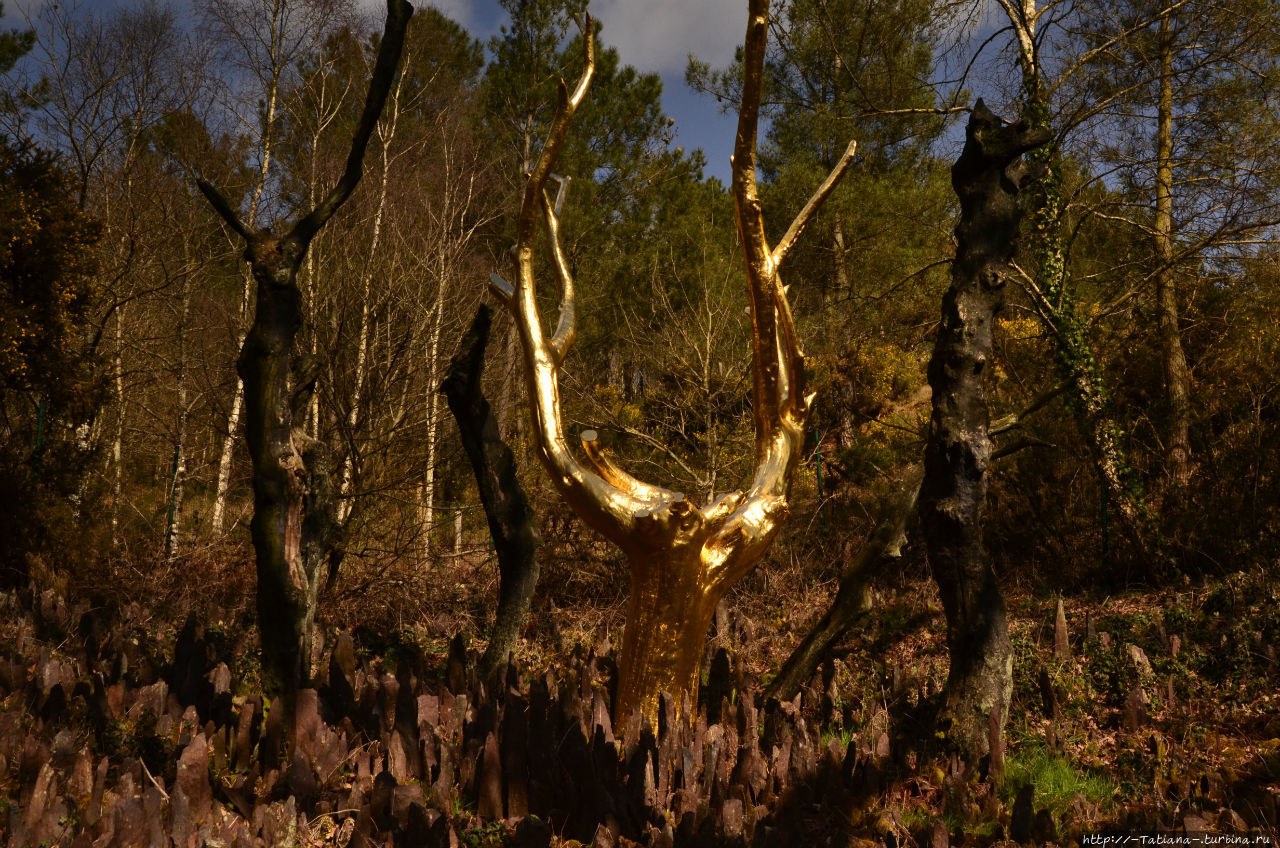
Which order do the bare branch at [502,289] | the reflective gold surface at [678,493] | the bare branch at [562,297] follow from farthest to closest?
the bare branch at [502,289] → the bare branch at [562,297] → the reflective gold surface at [678,493]

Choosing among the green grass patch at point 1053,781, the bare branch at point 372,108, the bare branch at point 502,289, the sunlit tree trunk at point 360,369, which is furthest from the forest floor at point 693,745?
the bare branch at point 372,108

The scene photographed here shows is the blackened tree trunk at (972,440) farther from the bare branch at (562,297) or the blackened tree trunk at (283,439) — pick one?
the blackened tree trunk at (283,439)

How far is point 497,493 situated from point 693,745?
7.45ft

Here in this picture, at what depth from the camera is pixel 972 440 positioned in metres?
4.08

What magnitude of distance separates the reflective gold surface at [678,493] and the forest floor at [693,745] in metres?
0.46

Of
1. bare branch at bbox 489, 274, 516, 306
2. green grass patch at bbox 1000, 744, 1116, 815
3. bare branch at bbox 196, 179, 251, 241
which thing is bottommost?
green grass patch at bbox 1000, 744, 1116, 815

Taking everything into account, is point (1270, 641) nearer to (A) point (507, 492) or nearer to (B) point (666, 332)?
(A) point (507, 492)

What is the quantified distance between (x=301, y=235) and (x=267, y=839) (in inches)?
128

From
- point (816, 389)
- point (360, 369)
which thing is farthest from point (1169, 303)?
point (360, 369)

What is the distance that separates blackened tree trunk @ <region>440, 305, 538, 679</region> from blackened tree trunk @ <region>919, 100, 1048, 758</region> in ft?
8.01

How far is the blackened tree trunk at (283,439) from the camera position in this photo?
13.8 ft

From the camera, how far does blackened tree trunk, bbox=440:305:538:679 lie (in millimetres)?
5062

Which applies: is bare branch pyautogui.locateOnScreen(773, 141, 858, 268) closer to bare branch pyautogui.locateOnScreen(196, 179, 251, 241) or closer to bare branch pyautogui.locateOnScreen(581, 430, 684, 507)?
bare branch pyautogui.locateOnScreen(581, 430, 684, 507)

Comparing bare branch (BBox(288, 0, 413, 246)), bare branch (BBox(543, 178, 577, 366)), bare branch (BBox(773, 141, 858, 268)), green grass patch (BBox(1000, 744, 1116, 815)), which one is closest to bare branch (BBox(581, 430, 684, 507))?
bare branch (BBox(543, 178, 577, 366))
